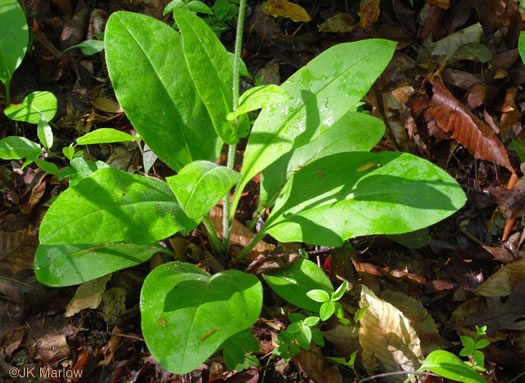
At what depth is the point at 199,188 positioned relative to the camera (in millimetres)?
1307

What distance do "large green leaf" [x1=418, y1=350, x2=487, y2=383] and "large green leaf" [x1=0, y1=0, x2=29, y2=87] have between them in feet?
7.57

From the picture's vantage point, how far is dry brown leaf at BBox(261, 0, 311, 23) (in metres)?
2.58

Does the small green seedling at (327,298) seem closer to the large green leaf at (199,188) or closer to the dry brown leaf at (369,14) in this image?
the large green leaf at (199,188)

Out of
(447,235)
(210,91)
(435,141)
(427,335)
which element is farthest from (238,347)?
(435,141)

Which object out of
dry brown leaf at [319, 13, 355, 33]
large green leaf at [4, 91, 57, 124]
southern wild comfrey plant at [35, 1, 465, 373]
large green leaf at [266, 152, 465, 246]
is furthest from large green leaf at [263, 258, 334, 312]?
dry brown leaf at [319, 13, 355, 33]

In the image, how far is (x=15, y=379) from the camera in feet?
5.19

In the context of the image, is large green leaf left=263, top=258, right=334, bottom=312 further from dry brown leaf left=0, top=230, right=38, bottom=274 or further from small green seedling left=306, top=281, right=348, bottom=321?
dry brown leaf left=0, top=230, right=38, bottom=274

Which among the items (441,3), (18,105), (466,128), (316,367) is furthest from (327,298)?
(441,3)

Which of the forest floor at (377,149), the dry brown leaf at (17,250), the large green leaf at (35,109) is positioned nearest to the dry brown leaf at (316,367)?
the forest floor at (377,149)

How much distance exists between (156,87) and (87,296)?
34.7 inches

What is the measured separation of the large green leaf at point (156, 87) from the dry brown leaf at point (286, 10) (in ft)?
3.36

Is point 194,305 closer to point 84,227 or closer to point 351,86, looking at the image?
point 84,227

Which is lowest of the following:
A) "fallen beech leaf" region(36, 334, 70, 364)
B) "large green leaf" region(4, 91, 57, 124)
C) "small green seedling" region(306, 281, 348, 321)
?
"fallen beech leaf" region(36, 334, 70, 364)

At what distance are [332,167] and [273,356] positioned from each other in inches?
30.5
